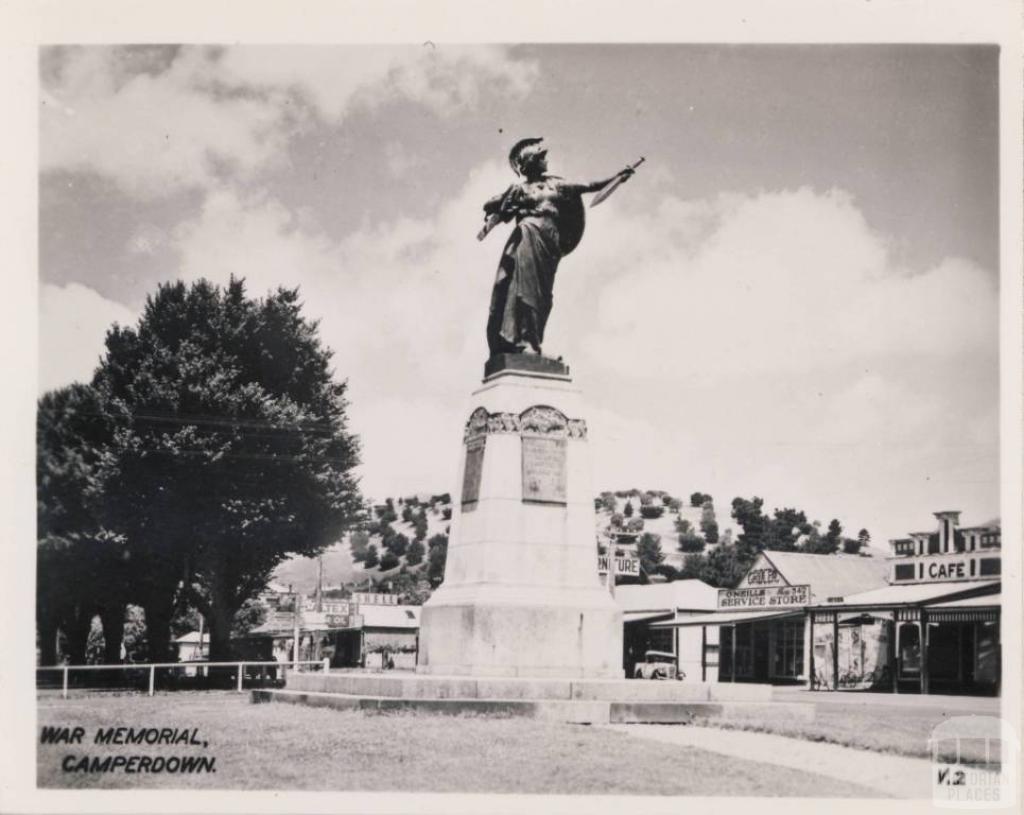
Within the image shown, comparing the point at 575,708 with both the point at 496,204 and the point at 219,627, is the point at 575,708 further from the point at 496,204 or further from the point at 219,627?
the point at 219,627

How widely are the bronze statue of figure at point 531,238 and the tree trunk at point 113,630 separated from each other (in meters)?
22.8

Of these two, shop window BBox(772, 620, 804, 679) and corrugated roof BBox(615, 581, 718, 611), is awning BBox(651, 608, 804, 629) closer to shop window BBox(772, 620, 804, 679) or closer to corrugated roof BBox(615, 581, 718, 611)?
shop window BBox(772, 620, 804, 679)

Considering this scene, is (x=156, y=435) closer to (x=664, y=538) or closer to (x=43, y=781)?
(x=43, y=781)

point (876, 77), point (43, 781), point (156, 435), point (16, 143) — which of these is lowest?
point (43, 781)

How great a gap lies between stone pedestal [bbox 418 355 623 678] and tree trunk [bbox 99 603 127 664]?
72.9 feet

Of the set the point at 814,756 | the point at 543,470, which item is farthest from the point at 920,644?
the point at 814,756

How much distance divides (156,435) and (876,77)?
19.5m

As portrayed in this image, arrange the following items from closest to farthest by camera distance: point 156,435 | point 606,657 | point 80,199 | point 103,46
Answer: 1. point 103,46
2. point 606,657
3. point 80,199
4. point 156,435

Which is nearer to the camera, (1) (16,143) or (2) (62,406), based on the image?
(1) (16,143)

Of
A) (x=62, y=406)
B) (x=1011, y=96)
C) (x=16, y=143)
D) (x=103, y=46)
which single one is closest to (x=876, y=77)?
(x=1011, y=96)

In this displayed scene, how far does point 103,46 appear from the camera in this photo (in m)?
13.8

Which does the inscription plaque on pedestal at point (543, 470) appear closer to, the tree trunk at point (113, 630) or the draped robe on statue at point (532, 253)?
the draped robe on statue at point (532, 253)

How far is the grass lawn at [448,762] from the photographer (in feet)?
35.0

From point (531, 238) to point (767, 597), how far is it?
33.9 meters
